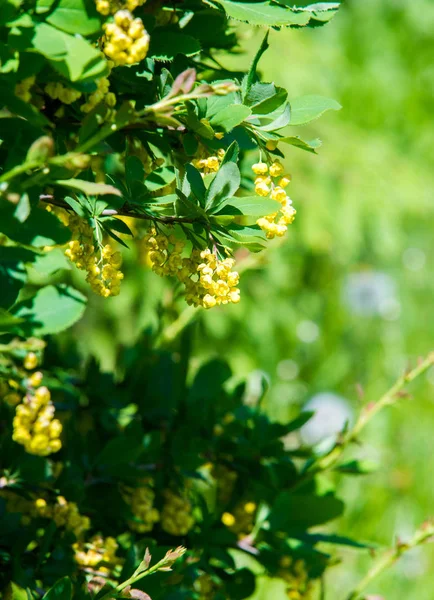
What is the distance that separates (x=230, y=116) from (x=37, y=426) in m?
0.31

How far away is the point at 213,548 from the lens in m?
0.98

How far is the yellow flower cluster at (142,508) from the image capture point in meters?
0.94

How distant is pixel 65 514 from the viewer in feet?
2.79

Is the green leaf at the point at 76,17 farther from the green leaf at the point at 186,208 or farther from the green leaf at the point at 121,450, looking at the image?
the green leaf at the point at 121,450

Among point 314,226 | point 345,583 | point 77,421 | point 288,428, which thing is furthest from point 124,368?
point 314,226

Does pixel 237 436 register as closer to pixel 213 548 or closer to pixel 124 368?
pixel 213 548

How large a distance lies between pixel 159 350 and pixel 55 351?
167 mm

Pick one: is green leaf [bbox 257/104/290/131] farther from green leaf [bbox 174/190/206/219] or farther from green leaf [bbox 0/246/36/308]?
green leaf [bbox 0/246/36/308]

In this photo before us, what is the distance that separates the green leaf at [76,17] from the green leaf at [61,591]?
0.48 meters

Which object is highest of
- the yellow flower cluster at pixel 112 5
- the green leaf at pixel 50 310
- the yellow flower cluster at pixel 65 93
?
the yellow flower cluster at pixel 112 5

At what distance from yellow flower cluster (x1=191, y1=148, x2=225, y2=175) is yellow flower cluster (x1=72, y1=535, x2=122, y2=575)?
0.43 m

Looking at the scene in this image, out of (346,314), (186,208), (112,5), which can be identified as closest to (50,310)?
(186,208)

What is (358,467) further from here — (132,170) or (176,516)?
(132,170)

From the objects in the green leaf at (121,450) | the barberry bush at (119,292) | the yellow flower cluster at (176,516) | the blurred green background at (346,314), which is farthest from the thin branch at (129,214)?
the blurred green background at (346,314)
